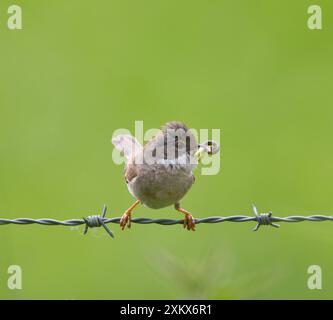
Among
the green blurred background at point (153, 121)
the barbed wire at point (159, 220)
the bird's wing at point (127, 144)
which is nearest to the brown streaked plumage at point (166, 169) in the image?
the bird's wing at point (127, 144)

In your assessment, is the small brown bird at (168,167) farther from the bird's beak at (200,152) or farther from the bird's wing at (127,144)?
the bird's wing at (127,144)

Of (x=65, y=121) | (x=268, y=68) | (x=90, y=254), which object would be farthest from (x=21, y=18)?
(x=90, y=254)

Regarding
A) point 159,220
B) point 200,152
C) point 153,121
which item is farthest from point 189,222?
point 153,121

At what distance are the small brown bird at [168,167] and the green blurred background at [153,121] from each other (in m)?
2.11

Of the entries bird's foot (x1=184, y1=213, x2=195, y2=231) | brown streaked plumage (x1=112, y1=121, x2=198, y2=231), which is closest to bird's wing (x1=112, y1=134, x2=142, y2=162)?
brown streaked plumage (x1=112, y1=121, x2=198, y2=231)

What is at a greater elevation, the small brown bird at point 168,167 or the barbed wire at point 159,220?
the small brown bird at point 168,167

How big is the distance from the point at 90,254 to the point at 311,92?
5.56m

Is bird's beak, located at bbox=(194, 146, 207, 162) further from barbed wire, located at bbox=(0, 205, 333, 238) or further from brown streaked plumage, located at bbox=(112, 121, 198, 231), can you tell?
barbed wire, located at bbox=(0, 205, 333, 238)

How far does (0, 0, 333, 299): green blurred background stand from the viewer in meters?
10.5

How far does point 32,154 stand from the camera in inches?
500

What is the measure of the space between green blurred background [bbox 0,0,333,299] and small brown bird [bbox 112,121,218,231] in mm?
2114

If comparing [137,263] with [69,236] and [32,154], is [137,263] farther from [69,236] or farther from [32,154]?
[32,154]

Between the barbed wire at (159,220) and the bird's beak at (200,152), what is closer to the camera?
the barbed wire at (159,220)

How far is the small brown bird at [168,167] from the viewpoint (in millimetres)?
6902
